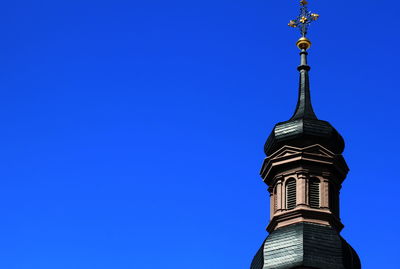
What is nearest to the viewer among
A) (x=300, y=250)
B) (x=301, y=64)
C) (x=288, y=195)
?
(x=300, y=250)

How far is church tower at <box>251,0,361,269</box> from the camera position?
54969mm

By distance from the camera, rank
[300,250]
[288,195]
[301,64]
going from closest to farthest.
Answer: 1. [300,250]
2. [288,195]
3. [301,64]

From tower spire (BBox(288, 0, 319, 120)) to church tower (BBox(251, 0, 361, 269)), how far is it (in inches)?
2.3

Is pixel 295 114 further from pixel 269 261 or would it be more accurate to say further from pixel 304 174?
pixel 269 261

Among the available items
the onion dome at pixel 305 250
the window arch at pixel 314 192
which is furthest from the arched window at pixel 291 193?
the onion dome at pixel 305 250

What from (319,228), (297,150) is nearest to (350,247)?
(319,228)

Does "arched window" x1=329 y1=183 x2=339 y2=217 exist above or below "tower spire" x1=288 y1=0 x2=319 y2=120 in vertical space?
below

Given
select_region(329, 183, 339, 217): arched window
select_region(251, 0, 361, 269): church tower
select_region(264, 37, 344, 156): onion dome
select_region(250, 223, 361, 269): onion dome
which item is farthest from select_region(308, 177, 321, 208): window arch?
select_region(264, 37, 344, 156): onion dome

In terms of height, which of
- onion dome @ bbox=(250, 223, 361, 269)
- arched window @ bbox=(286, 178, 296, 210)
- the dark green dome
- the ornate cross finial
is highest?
the ornate cross finial

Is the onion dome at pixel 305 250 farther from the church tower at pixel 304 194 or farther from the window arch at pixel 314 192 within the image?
the window arch at pixel 314 192

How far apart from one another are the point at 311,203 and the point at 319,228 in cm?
160

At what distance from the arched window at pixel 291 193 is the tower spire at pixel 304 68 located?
3.32 m

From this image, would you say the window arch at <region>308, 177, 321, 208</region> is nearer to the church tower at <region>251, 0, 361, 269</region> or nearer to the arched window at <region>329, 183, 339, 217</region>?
the church tower at <region>251, 0, 361, 269</region>

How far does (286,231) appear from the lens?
2219 inches
